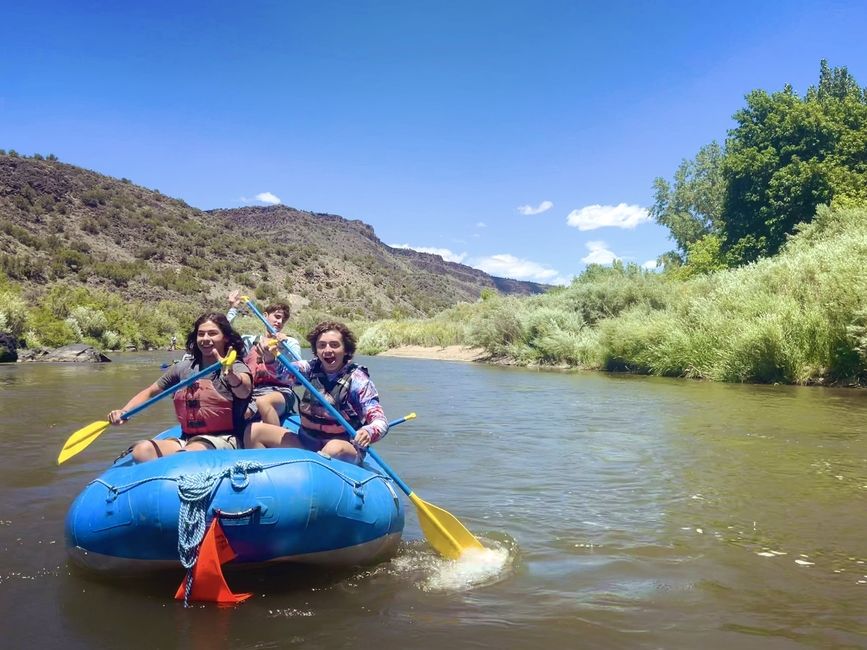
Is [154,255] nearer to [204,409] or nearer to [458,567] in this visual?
[204,409]

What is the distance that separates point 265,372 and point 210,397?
131 cm

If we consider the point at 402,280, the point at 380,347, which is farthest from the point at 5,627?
the point at 402,280

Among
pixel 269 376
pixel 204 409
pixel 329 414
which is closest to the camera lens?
pixel 204 409

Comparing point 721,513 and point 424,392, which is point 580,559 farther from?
point 424,392

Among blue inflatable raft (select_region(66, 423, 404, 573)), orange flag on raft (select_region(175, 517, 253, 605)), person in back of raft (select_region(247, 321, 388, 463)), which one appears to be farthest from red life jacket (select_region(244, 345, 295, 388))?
orange flag on raft (select_region(175, 517, 253, 605))

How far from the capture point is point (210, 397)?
4.57 m

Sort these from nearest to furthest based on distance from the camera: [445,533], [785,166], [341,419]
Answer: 1. [445,533]
2. [341,419]
3. [785,166]

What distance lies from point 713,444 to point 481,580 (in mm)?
4688

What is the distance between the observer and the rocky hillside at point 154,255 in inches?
1628

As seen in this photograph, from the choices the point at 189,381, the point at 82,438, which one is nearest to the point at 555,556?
the point at 189,381

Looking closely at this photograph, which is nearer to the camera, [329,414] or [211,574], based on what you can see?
[211,574]

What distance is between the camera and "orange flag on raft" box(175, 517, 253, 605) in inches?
133

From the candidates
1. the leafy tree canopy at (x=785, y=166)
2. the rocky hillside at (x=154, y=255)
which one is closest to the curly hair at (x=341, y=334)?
the leafy tree canopy at (x=785, y=166)

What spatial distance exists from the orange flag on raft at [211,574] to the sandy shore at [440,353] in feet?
73.3
